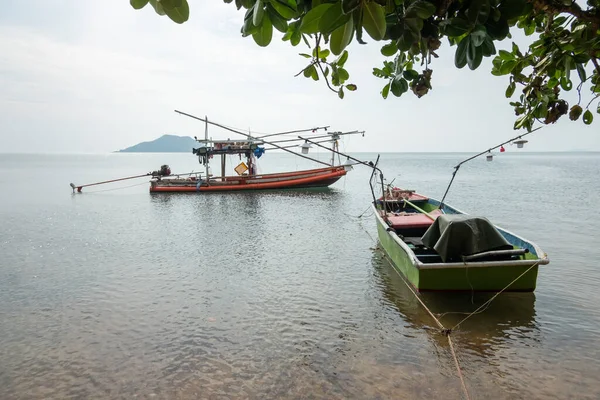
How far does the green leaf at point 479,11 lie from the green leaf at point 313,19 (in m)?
0.75

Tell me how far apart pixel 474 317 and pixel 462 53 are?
268 inches

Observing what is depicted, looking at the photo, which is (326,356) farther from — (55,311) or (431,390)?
(55,311)

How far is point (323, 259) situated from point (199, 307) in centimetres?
473

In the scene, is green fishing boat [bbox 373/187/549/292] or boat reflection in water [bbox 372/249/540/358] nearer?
boat reflection in water [bbox 372/249/540/358]

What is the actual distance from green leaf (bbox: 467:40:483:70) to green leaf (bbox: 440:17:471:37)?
8 centimetres

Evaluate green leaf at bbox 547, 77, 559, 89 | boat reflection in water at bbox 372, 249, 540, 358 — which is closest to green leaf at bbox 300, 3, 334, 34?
green leaf at bbox 547, 77, 559, 89

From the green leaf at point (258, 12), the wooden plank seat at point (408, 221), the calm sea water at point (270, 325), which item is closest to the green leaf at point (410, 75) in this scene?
the green leaf at point (258, 12)

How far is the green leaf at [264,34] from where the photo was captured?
1489mm

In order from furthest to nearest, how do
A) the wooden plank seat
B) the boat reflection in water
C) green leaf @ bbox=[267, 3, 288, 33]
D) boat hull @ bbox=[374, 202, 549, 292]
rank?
the wooden plank seat
boat hull @ bbox=[374, 202, 549, 292]
the boat reflection in water
green leaf @ bbox=[267, 3, 288, 33]

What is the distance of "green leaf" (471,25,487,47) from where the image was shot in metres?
1.55

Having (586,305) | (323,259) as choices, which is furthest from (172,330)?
(586,305)

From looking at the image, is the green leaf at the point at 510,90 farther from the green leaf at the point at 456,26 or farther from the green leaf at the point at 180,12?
the green leaf at the point at 180,12

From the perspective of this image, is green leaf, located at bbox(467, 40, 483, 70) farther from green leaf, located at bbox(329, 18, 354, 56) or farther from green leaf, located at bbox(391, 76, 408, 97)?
green leaf, located at bbox(329, 18, 354, 56)

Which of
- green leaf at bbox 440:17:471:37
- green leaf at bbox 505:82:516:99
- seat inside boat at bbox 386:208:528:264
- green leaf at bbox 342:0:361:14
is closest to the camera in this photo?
green leaf at bbox 342:0:361:14
